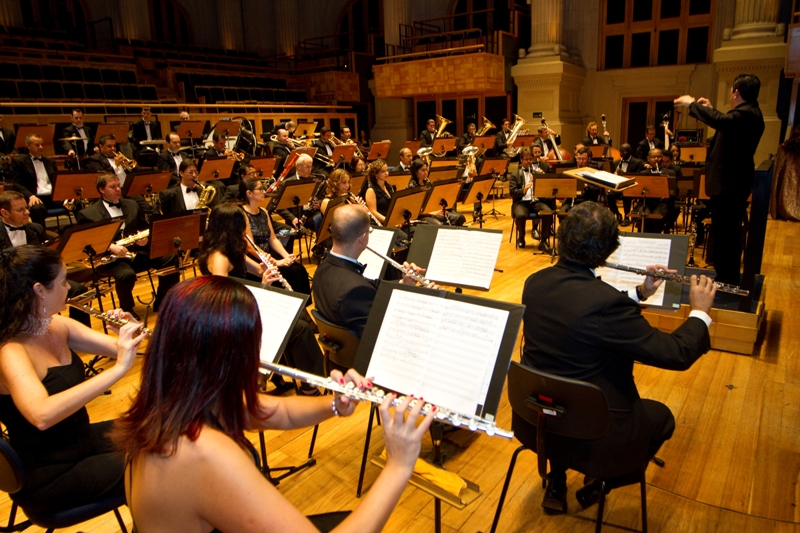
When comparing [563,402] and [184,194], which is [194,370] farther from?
[184,194]

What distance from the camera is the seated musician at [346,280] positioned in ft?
9.22

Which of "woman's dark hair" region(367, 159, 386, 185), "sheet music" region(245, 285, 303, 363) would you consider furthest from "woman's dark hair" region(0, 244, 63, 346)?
"woman's dark hair" region(367, 159, 386, 185)

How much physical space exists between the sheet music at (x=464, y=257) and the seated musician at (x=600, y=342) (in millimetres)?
1166

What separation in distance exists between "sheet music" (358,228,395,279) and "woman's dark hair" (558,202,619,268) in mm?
1825

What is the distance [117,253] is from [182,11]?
15.9 m

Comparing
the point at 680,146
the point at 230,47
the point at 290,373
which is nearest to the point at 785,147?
the point at 290,373

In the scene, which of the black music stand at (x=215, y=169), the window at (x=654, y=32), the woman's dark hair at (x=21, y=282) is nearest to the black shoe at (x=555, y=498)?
the woman's dark hair at (x=21, y=282)

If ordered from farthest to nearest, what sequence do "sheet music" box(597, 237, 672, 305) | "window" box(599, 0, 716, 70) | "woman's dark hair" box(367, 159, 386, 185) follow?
"window" box(599, 0, 716, 70), "woman's dark hair" box(367, 159, 386, 185), "sheet music" box(597, 237, 672, 305)

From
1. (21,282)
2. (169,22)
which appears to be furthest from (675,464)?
(169,22)

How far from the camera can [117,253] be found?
4.61 m

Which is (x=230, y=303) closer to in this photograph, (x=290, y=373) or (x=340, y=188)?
(x=290, y=373)

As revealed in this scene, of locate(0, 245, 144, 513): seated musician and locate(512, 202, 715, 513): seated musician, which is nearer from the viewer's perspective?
locate(0, 245, 144, 513): seated musician

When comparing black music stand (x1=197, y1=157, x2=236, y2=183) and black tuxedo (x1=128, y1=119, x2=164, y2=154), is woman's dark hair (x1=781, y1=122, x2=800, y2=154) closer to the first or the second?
black music stand (x1=197, y1=157, x2=236, y2=183)

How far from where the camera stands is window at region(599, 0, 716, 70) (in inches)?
466
